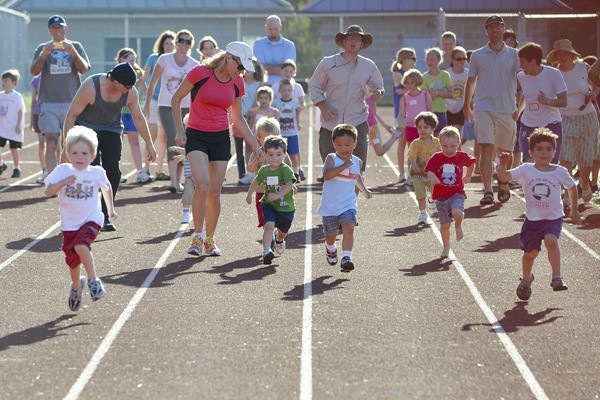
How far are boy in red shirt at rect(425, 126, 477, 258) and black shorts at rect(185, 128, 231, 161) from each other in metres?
1.87

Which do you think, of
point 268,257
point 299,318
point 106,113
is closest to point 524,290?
point 299,318

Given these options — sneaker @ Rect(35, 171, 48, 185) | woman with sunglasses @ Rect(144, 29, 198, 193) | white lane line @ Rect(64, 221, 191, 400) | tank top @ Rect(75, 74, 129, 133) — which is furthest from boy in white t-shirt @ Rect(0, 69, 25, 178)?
white lane line @ Rect(64, 221, 191, 400)

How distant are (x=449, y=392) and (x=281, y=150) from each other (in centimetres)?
508

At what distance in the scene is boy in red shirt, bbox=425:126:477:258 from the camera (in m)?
12.4

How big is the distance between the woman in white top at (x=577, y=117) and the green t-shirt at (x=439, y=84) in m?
2.93

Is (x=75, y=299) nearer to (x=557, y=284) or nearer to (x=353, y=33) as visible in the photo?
(x=557, y=284)

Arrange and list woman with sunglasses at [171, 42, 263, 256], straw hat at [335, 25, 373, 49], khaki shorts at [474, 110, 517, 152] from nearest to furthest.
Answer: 1. woman with sunglasses at [171, 42, 263, 256]
2. straw hat at [335, 25, 373, 49]
3. khaki shorts at [474, 110, 517, 152]

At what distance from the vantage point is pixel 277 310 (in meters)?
9.86

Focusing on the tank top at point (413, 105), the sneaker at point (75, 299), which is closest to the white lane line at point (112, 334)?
the sneaker at point (75, 299)

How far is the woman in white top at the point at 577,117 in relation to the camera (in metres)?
16.1

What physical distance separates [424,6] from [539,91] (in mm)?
30149

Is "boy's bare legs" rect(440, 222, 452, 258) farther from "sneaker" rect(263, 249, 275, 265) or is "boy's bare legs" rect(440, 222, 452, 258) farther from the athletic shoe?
the athletic shoe

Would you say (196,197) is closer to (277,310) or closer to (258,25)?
(277,310)

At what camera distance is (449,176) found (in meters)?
12.5
